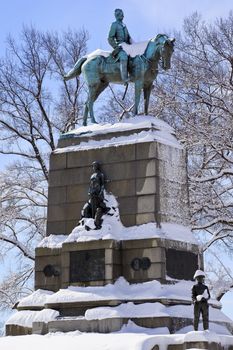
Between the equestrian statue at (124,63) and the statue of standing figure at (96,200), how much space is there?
8.51ft

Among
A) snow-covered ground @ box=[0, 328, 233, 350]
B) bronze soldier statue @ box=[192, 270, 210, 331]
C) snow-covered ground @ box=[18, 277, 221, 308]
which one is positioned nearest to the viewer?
snow-covered ground @ box=[0, 328, 233, 350]

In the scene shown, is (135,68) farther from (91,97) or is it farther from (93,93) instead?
(91,97)

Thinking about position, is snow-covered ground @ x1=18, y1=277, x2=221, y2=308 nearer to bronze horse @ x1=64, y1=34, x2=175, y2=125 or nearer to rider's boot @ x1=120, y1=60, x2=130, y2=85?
bronze horse @ x1=64, y1=34, x2=175, y2=125

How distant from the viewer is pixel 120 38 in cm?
2114

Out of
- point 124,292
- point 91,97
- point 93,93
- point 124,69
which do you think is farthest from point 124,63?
point 124,292

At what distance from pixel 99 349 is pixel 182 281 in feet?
12.3

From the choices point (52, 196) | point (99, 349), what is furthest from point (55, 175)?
point (99, 349)

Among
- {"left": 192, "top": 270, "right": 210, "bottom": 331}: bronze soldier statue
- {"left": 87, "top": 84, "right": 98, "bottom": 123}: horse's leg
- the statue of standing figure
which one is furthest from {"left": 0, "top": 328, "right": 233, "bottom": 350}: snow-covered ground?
{"left": 87, "top": 84, "right": 98, "bottom": 123}: horse's leg

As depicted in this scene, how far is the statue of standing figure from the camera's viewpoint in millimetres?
18734

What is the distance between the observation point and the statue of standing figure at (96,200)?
18734 mm

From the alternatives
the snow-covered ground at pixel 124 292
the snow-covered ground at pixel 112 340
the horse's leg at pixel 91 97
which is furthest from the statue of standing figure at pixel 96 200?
the snow-covered ground at pixel 112 340

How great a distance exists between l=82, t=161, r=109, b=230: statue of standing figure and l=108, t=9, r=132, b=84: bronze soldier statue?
9.43ft

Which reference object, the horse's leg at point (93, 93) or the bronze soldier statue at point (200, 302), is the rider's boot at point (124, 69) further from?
the bronze soldier statue at point (200, 302)

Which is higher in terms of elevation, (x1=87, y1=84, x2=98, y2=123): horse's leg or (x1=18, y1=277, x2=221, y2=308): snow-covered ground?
(x1=87, y1=84, x2=98, y2=123): horse's leg
